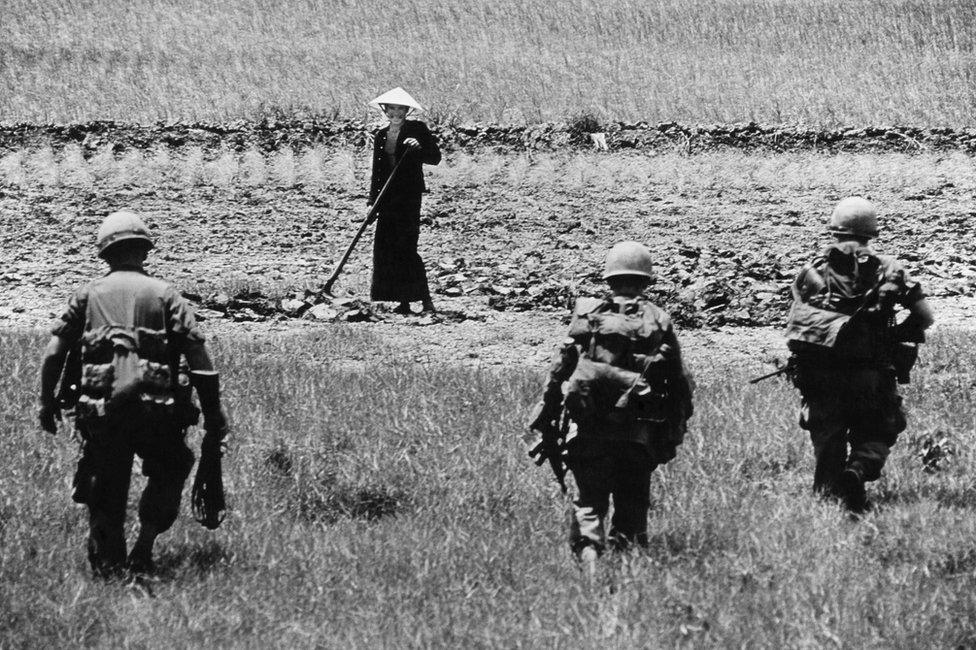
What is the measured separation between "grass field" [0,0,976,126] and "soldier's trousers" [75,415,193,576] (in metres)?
18.1

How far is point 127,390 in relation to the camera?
6070mm

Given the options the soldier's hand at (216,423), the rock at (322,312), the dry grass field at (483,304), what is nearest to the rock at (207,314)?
the dry grass field at (483,304)

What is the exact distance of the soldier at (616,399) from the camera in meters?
6.19

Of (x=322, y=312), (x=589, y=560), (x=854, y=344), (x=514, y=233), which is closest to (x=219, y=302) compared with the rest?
(x=322, y=312)

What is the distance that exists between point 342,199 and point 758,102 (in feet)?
27.4

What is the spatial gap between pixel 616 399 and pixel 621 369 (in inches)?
5.3

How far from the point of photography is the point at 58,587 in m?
6.22

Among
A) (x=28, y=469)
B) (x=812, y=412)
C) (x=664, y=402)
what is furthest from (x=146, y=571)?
(x=812, y=412)

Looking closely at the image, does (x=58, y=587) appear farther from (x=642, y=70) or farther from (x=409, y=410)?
(x=642, y=70)

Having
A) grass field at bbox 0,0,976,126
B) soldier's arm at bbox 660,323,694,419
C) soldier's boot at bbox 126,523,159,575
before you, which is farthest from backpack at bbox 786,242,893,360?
grass field at bbox 0,0,976,126

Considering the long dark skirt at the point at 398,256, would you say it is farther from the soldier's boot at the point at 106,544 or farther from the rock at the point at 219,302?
the soldier's boot at the point at 106,544

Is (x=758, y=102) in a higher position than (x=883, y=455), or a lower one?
higher

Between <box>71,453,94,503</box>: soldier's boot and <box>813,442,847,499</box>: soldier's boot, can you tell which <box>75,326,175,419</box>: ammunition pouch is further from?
<box>813,442,847,499</box>: soldier's boot

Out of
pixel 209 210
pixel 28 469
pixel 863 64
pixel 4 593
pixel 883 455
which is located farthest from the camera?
pixel 863 64
